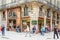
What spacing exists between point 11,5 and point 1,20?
462cm

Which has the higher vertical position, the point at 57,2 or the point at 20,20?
the point at 57,2

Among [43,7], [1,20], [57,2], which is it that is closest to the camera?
[43,7]

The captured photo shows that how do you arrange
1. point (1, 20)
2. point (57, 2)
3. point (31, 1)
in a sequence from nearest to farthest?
1. point (31, 1)
2. point (1, 20)
3. point (57, 2)

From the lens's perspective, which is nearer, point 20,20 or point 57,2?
point 20,20

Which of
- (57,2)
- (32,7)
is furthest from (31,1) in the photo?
(57,2)

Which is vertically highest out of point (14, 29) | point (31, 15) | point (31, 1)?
point (31, 1)

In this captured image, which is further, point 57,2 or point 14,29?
point 57,2

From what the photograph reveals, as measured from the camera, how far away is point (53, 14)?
4312 centimetres

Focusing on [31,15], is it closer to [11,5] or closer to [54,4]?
[11,5]

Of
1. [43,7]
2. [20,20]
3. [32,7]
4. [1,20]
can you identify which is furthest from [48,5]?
[1,20]

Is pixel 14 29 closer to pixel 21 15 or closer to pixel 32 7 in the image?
pixel 21 15

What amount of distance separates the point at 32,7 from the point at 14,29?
19.4ft

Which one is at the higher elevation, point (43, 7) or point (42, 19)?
point (43, 7)

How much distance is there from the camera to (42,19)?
122 feet
